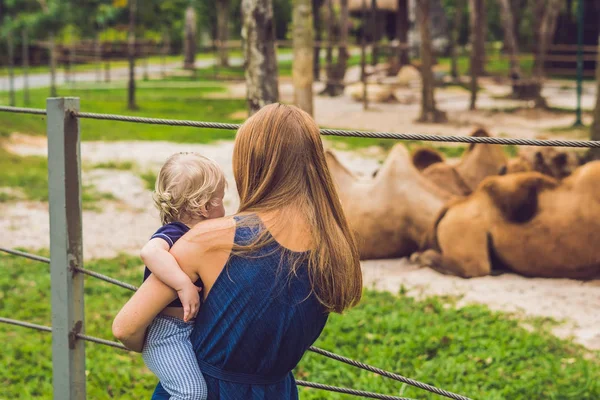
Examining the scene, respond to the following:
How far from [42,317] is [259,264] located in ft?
12.1

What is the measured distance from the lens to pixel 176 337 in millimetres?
1882

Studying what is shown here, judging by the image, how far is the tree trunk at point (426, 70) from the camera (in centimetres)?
1385

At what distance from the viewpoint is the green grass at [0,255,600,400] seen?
3.90 meters

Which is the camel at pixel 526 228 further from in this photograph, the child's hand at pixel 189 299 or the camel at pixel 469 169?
the child's hand at pixel 189 299

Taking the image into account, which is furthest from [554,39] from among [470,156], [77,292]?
[77,292]

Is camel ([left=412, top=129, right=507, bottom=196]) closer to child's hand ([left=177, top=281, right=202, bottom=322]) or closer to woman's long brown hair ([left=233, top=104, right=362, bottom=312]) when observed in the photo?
woman's long brown hair ([left=233, top=104, right=362, bottom=312])

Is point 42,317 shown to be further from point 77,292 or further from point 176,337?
point 176,337

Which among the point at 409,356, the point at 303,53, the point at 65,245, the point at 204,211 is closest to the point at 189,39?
the point at 303,53

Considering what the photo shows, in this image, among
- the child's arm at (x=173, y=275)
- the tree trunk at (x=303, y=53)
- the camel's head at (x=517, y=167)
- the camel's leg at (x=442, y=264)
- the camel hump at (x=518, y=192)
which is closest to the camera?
the child's arm at (x=173, y=275)

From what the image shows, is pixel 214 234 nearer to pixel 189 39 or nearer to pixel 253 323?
pixel 253 323

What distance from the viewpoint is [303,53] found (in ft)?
30.0

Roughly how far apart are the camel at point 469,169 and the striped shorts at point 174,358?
4.83 metres

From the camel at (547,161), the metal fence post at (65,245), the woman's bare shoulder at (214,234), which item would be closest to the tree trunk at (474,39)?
the camel at (547,161)

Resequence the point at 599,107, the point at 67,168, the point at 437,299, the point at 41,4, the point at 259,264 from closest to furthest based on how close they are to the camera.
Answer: the point at 259,264, the point at 67,168, the point at 437,299, the point at 599,107, the point at 41,4
